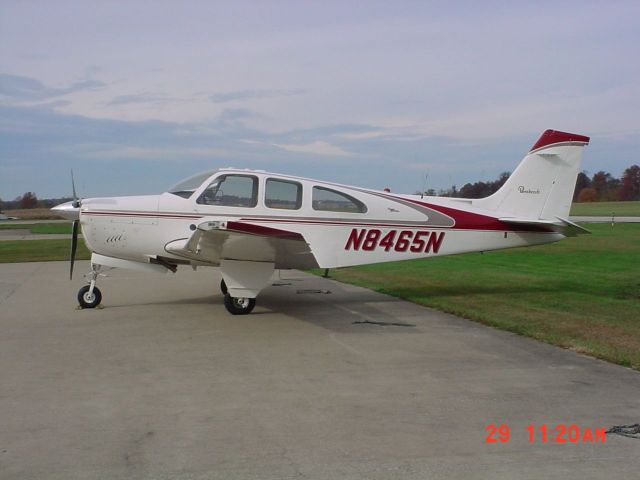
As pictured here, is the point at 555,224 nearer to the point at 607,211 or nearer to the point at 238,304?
the point at 238,304

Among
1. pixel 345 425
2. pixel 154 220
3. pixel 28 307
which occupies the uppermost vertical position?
pixel 154 220

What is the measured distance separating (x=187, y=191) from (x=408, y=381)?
17.5 ft

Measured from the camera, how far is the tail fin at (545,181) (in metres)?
11.1

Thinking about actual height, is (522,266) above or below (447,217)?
below

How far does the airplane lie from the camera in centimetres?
934

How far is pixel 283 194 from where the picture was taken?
9.80 meters

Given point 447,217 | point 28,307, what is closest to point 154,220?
point 28,307

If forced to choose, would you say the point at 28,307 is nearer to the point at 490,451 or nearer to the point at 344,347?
the point at 344,347

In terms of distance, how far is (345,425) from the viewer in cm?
457

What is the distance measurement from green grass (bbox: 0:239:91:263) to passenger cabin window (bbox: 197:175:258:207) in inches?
498
